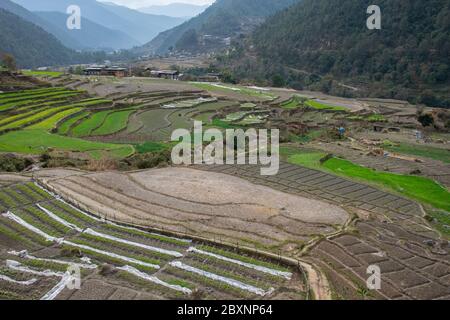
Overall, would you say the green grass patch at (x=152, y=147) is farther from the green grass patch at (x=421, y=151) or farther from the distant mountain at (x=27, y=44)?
the distant mountain at (x=27, y=44)

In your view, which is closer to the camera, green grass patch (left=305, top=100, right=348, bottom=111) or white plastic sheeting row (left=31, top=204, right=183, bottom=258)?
white plastic sheeting row (left=31, top=204, right=183, bottom=258)

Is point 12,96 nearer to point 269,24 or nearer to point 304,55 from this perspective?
point 304,55

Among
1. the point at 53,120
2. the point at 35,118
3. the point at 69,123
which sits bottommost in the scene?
the point at 69,123

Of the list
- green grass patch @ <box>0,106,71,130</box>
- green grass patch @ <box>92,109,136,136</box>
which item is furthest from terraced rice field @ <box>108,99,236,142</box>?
green grass patch @ <box>0,106,71,130</box>

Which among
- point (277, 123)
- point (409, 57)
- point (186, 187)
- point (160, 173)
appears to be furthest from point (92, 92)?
point (409, 57)

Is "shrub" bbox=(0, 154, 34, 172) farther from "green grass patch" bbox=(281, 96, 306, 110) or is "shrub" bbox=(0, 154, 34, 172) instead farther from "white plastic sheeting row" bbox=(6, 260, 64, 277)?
"green grass patch" bbox=(281, 96, 306, 110)

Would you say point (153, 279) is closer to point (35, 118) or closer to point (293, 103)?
point (35, 118)

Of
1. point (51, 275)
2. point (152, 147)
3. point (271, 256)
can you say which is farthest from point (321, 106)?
point (51, 275)
